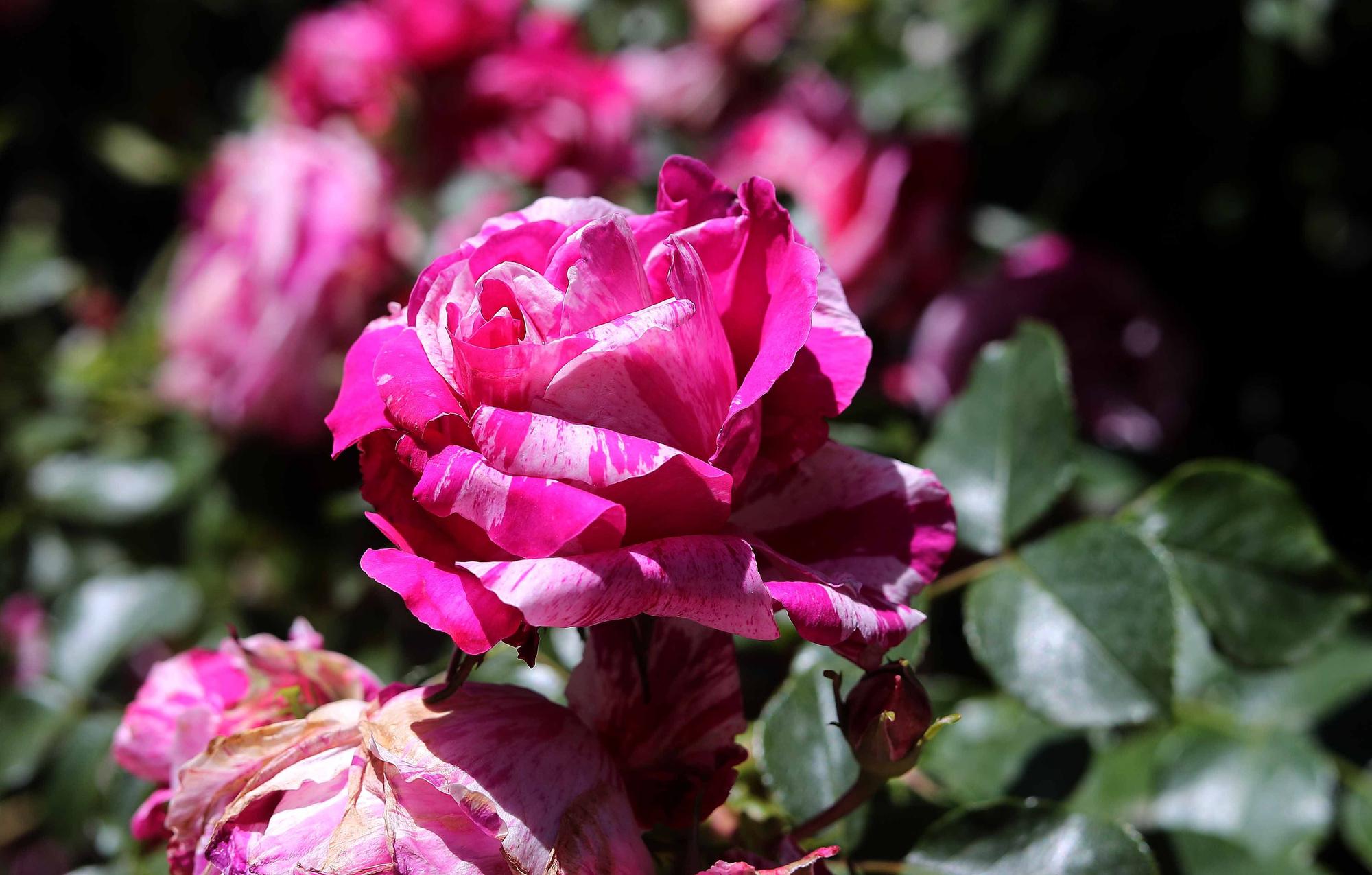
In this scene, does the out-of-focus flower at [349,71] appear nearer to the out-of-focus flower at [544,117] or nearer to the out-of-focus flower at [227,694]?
the out-of-focus flower at [544,117]

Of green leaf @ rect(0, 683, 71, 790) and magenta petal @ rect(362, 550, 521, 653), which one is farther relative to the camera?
green leaf @ rect(0, 683, 71, 790)

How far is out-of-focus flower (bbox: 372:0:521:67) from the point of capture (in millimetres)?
1173

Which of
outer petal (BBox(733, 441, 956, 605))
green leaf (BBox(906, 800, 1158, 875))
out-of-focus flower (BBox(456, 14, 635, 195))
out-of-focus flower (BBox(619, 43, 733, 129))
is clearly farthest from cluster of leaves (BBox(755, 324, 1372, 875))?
out-of-focus flower (BBox(619, 43, 733, 129))

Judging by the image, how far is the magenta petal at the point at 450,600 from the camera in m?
0.37

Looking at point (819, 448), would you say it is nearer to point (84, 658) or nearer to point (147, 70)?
point (84, 658)

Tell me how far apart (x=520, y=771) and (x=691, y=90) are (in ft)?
3.68

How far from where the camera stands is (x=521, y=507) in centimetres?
37

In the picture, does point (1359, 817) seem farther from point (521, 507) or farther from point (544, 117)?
point (544, 117)

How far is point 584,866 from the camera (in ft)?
1.33

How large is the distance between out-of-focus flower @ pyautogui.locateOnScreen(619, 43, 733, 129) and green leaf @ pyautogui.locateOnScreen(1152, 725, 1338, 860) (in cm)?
92

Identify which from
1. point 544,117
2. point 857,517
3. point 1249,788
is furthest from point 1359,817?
point 544,117

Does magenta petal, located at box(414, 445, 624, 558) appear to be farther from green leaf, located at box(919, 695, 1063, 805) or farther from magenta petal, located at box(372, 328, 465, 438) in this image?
green leaf, located at box(919, 695, 1063, 805)

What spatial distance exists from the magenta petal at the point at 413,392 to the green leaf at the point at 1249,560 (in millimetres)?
460

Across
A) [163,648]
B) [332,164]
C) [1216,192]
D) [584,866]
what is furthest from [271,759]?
[1216,192]
